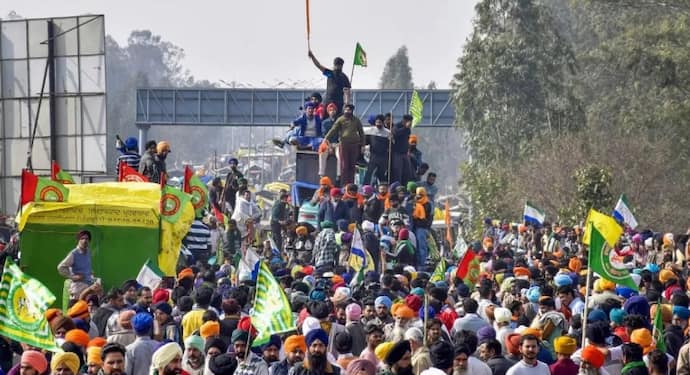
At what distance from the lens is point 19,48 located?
65.8 ft

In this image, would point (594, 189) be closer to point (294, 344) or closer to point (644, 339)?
point (644, 339)

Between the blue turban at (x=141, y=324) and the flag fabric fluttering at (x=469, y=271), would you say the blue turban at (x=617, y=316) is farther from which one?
the blue turban at (x=141, y=324)

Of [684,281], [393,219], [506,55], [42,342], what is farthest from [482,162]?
[42,342]

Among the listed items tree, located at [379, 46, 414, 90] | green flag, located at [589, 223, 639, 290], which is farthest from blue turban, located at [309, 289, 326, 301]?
tree, located at [379, 46, 414, 90]

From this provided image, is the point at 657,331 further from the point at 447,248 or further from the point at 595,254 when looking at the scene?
the point at 447,248

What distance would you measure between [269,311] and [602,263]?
4.13 metres

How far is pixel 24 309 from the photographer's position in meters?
11.6

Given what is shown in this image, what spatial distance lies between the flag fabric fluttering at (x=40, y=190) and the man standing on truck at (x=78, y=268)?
134cm

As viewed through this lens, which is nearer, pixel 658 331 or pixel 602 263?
pixel 658 331

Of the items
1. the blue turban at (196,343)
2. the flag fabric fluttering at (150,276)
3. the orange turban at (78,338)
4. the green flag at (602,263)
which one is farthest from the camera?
the flag fabric fluttering at (150,276)

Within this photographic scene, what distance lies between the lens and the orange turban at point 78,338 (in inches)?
493

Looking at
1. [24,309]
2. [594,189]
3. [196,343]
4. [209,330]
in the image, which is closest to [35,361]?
[24,309]

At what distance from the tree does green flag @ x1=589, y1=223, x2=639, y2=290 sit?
85494 millimetres

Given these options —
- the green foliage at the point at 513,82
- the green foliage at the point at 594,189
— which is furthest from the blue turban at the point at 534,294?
the green foliage at the point at 513,82
